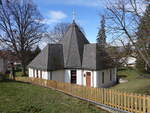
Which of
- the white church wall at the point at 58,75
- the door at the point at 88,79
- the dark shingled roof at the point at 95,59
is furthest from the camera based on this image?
the white church wall at the point at 58,75

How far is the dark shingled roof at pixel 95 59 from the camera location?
1958 centimetres

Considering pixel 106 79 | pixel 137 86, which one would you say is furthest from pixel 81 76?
pixel 137 86

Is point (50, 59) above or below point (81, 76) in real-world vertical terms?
above

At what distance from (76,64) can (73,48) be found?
278 centimetres

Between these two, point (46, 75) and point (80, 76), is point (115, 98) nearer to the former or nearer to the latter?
point (80, 76)

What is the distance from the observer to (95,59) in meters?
19.8

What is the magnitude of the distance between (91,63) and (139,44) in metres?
8.48

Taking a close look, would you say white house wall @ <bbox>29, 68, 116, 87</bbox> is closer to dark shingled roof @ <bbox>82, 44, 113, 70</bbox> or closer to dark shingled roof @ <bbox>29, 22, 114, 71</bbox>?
dark shingled roof @ <bbox>29, 22, 114, 71</bbox>

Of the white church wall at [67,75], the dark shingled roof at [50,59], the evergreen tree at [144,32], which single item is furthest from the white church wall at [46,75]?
the evergreen tree at [144,32]

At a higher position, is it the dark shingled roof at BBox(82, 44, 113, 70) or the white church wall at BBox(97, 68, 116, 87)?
the dark shingled roof at BBox(82, 44, 113, 70)

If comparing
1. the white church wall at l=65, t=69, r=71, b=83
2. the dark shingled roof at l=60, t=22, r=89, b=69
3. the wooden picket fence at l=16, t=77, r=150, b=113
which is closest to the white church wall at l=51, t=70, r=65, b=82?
the white church wall at l=65, t=69, r=71, b=83

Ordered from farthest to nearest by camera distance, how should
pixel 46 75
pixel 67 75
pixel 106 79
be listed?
1. pixel 106 79
2. pixel 67 75
3. pixel 46 75

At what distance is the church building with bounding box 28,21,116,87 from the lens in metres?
19.8

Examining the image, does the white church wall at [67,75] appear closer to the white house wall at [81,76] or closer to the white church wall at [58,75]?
the white house wall at [81,76]
